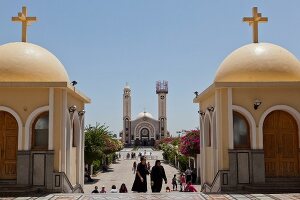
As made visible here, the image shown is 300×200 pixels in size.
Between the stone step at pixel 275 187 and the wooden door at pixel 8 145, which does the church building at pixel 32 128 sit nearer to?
the wooden door at pixel 8 145

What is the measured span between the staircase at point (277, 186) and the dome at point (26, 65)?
721 cm

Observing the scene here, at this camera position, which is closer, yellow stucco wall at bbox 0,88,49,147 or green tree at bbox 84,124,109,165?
yellow stucco wall at bbox 0,88,49,147

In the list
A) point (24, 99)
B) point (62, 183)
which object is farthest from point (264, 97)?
point (24, 99)

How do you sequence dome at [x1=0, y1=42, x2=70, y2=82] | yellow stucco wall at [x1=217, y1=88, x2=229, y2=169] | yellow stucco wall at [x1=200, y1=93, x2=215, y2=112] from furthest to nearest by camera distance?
yellow stucco wall at [x1=200, y1=93, x2=215, y2=112]
dome at [x1=0, y1=42, x2=70, y2=82]
yellow stucco wall at [x1=217, y1=88, x2=229, y2=169]

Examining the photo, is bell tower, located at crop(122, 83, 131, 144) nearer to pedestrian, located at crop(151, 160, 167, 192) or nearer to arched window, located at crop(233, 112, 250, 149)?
arched window, located at crop(233, 112, 250, 149)

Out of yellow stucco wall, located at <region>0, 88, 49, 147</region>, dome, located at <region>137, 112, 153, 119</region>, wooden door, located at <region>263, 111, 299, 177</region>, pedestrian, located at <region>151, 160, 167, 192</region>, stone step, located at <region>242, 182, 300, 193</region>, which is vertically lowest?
stone step, located at <region>242, 182, 300, 193</region>

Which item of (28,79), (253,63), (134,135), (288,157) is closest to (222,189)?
(288,157)

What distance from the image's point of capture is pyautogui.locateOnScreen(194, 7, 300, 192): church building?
40.9ft

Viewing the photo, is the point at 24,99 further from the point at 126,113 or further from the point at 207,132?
the point at 126,113

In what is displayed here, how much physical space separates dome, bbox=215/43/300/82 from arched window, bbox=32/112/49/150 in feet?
19.9

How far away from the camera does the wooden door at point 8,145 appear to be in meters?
12.7

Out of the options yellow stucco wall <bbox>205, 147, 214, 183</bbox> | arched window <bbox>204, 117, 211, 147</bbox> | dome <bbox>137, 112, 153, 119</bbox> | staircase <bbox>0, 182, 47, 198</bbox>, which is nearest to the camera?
staircase <bbox>0, 182, 47, 198</bbox>

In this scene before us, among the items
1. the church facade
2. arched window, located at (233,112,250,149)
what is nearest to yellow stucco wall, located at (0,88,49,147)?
arched window, located at (233,112,250,149)

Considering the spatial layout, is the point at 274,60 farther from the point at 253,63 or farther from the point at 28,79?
the point at 28,79
